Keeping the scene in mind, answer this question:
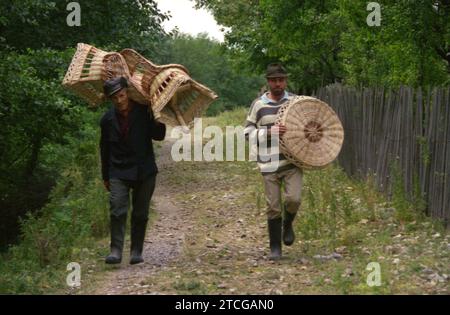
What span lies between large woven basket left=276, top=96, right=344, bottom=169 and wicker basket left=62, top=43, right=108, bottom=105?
6.81ft

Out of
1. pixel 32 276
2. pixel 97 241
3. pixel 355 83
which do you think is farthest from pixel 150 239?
pixel 355 83

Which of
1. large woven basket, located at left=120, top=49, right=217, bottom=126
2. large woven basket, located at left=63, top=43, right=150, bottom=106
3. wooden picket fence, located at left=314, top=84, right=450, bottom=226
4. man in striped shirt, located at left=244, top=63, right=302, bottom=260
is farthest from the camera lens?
wooden picket fence, located at left=314, top=84, right=450, bottom=226

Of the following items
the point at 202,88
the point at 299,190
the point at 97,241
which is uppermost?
the point at 202,88

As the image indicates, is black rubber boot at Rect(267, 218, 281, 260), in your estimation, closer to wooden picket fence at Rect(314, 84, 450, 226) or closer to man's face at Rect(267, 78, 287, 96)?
man's face at Rect(267, 78, 287, 96)

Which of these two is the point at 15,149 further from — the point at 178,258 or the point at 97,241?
the point at 178,258

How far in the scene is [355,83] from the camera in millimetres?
17391

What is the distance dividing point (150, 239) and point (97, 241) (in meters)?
0.75

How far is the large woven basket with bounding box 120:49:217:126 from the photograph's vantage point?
7875 mm

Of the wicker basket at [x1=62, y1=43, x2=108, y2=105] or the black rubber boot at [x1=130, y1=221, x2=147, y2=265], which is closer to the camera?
the wicker basket at [x1=62, y1=43, x2=108, y2=105]

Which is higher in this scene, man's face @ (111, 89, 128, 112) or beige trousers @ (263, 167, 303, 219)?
man's face @ (111, 89, 128, 112)

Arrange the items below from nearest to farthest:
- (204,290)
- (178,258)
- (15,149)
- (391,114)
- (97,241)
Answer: (204,290)
(178,258)
(97,241)
(391,114)
(15,149)

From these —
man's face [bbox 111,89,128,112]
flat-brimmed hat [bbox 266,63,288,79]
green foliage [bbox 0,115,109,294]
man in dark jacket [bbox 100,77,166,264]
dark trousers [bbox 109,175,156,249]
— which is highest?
flat-brimmed hat [bbox 266,63,288,79]

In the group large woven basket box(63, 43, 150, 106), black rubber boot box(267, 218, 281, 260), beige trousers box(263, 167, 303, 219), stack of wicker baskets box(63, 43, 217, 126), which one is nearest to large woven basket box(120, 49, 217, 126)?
stack of wicker baskets box(63, 43, 217, 126)

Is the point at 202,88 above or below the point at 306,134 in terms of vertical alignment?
above
